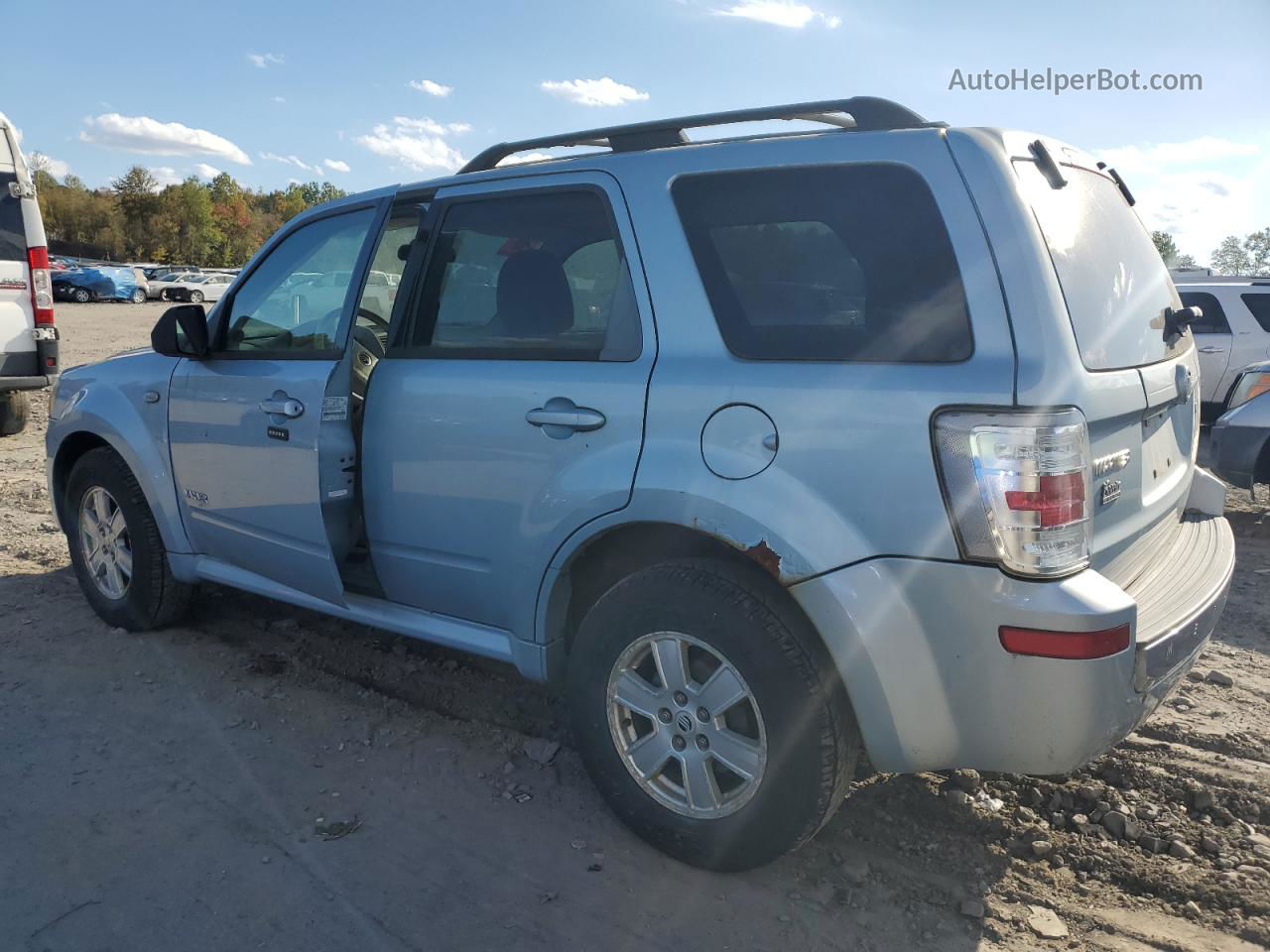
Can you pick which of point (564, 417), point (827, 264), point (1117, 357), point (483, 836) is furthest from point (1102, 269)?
point (483, 836)

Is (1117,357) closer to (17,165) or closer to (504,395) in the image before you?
(504,395)

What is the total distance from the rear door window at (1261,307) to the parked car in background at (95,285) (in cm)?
3788

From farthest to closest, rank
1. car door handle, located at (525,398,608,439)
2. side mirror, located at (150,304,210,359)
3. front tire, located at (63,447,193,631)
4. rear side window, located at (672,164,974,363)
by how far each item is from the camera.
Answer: front tire, located at (63,447,193,631), side mirror, located at (150,304,210,359), car door handle, located at (525,398,608,439), rear side window, located at (672,164,974,363)

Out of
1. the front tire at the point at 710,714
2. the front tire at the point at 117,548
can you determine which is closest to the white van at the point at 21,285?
the front tire at the point at 117,548

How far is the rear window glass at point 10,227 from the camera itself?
29.1 ft

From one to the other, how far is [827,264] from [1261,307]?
9680 millimetres

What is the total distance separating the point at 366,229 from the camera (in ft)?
12.3

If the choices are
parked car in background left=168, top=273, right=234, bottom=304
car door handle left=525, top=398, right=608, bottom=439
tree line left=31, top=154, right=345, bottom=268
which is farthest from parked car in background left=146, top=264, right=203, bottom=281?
car door handle left=525, top=398, right=608, bottom=439

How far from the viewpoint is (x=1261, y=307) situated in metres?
10.2

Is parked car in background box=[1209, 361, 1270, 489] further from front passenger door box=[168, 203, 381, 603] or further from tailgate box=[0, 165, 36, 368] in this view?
tailgate box=[0, 165, 36, 368]

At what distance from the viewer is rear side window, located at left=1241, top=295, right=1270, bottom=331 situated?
10141 millimetres

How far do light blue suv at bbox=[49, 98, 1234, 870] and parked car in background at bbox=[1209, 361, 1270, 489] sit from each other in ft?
11.1

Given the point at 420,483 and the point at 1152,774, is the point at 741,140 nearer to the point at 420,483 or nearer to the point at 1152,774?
the point at 420,483

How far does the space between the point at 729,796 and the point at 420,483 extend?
1467 mm
